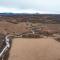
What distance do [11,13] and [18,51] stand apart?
13841 mm

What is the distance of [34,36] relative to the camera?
34.9 feet

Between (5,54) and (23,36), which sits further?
(23,36)

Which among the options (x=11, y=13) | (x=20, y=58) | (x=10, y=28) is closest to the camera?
(x=20, y=58)

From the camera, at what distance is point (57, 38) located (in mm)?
10266

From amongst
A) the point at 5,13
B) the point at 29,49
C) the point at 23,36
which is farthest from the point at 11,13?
the point at 29,49

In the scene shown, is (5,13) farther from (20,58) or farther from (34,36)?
(20,58)

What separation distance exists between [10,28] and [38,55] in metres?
6.62

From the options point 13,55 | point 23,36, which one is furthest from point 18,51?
point 23,36

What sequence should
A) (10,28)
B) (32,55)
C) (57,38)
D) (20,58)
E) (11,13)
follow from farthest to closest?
(11,13)
(10,28)
(57,38)
(32,55)
(20,58)

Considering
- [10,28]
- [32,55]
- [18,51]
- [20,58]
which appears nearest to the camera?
[20,58]

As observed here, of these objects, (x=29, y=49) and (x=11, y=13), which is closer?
(x=29, y=49)

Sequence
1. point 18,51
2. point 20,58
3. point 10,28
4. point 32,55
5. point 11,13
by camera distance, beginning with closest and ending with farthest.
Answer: point 20,58
point 32,55
point 18,51
point 10,28
point 11,13

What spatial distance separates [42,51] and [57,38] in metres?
3.28

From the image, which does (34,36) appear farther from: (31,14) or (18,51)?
(31,14)
